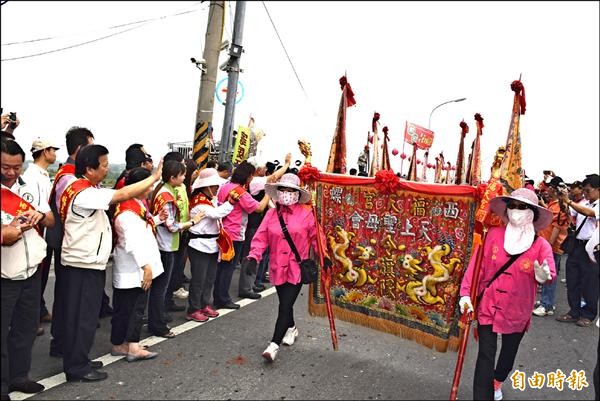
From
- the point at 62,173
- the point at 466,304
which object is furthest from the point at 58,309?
the point at 466,304

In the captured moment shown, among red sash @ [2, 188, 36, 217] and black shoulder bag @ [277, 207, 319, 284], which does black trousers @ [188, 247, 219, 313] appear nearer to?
black shoulder bag @ [277, 207, 319, 284]

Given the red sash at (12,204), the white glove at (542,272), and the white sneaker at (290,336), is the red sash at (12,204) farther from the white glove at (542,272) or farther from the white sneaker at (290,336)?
the white glove at (542,272)

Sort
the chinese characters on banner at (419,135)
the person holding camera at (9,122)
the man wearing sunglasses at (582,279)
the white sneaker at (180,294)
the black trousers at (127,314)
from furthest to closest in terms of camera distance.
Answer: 1. the chinese characters on banner at (419,135)
2. the white sneaker at (180,294)
3. the man wearing sunglasses at (582,279)
4. the person holding camera at (9,122)
5. the black trousers at (127,314)

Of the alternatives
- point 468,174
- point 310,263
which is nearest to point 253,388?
point 310,263

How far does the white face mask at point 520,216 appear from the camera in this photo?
11.1 ft

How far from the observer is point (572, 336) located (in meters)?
5.57

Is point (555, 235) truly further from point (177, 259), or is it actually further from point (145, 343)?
point (145, 343)

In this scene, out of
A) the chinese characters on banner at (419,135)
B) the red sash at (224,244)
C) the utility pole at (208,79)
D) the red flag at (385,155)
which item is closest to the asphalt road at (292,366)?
the red sash at (224,244)

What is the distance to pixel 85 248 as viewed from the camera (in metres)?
3.57

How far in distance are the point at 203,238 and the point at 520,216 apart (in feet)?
11.2

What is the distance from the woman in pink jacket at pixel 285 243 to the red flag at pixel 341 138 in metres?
0.66

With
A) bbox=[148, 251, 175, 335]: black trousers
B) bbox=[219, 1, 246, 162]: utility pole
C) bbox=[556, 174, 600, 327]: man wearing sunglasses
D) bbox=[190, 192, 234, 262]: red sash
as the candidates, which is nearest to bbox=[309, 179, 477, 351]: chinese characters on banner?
bbox=[190, 192, 234, 262]: red sash

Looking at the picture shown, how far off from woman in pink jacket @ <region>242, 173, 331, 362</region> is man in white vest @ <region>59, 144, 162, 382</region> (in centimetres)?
127

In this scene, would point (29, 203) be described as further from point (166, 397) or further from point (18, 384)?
point (166, 397)
